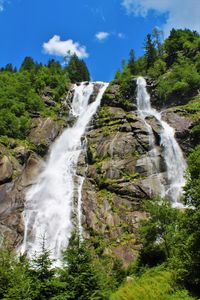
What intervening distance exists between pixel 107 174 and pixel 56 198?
23.6ft

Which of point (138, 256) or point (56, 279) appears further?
point (138, 256)

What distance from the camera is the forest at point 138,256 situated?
20.0m

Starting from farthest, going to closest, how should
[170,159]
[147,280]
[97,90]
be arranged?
1. [97,90]
2. [170,159]
3. [147,280]

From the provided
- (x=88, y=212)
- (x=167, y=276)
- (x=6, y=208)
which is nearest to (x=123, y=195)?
A: (x=88, y=212)

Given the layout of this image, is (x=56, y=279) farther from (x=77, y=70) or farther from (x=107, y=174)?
(x=77, y=70)

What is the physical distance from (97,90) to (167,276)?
55.2 meters

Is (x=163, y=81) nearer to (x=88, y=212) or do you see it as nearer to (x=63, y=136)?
(x=63, y=136)

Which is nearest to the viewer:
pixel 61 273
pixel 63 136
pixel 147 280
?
pixel 61 273

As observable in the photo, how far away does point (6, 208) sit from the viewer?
4628 centimetres

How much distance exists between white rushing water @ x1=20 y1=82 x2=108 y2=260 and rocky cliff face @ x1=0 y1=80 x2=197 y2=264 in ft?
3.33

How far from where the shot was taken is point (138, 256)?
36.5 m

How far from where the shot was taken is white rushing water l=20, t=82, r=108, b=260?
140 feet

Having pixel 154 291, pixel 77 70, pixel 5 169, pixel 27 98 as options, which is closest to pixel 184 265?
pixel 154 291

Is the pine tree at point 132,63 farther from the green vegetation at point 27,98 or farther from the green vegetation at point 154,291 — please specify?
the green vegetation at point 154,291
